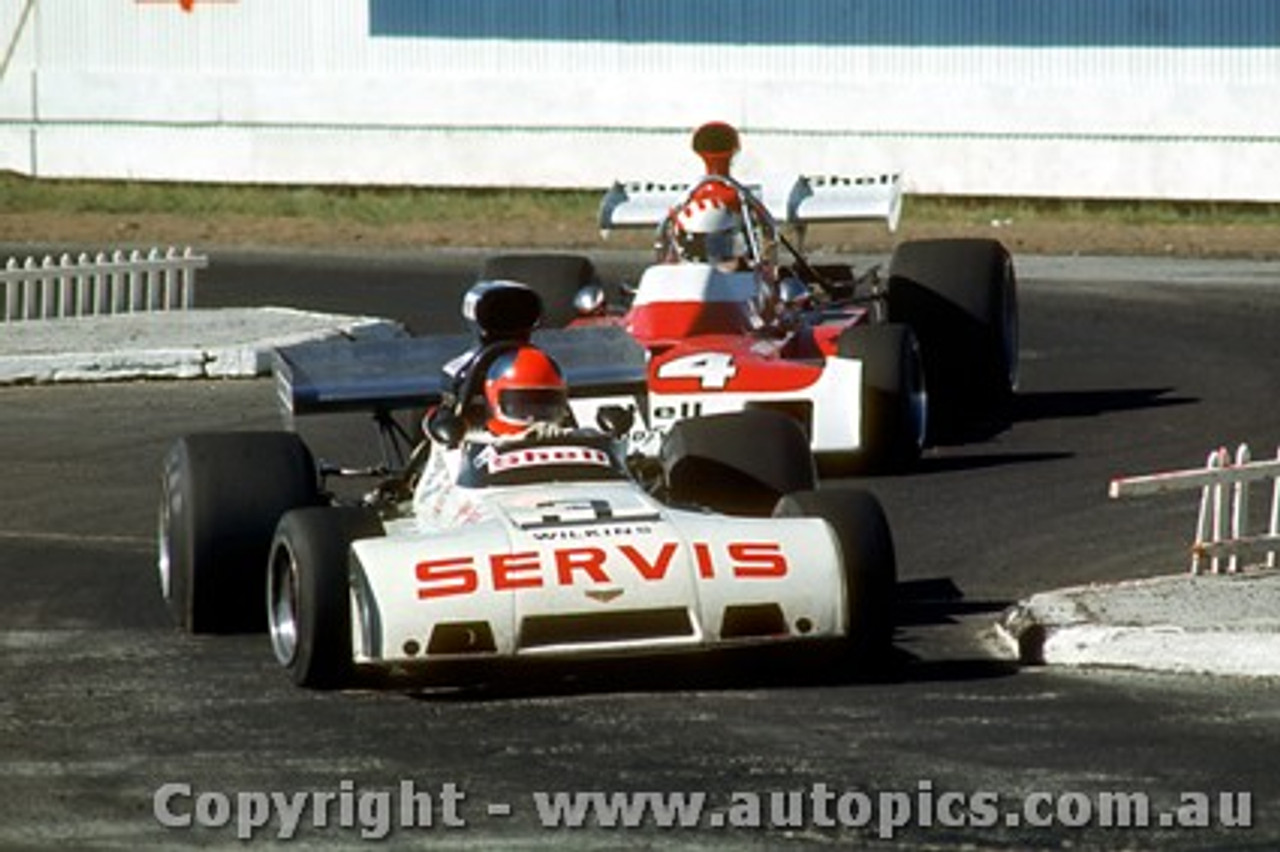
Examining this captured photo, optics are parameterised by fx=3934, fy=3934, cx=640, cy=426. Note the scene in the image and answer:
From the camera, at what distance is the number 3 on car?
20.0 meters

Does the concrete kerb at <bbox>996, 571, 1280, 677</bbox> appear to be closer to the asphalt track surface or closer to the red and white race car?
the asphalt track surface

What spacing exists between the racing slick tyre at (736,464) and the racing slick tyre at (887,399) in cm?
432

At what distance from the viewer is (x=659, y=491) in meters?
15.2

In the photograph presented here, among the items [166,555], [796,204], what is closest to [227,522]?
[166,555]

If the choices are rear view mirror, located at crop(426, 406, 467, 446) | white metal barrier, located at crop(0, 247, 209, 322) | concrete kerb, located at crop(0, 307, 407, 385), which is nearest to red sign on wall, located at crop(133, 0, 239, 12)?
white metal barrier, located at crop(0, 247, 209, 322)

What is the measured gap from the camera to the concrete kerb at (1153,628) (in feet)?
44.9

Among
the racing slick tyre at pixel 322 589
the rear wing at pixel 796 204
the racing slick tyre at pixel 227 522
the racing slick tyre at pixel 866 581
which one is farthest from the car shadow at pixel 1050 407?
the racing slick tyre at pixel 322 589

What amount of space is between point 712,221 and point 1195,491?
13.1ft

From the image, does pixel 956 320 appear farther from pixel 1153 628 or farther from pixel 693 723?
pixel 693 723

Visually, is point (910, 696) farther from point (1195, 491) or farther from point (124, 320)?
point (124, 320)

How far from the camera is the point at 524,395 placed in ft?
48.8

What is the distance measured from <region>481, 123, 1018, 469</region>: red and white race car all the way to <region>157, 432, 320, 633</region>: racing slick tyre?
389 cm

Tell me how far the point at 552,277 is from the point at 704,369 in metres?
3.16

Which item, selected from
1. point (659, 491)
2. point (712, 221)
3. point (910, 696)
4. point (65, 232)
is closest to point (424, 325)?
point (712, 221)
